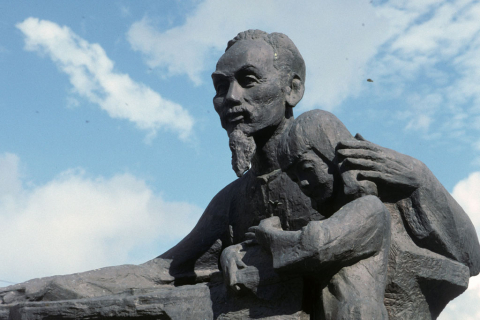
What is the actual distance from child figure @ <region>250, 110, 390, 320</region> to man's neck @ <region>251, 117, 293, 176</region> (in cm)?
114

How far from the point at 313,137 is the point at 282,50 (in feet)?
4.99

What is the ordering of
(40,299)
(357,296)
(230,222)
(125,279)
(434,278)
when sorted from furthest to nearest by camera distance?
1. (230,222)
2. (125,279)
3. (40,299)
4. (434,278)
5. (357,296)

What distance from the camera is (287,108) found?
541cm

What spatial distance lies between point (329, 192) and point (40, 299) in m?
2.12

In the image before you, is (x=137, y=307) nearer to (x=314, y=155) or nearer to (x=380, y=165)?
(x=314, y=155)

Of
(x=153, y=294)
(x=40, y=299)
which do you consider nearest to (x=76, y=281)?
(x=40, y=299)

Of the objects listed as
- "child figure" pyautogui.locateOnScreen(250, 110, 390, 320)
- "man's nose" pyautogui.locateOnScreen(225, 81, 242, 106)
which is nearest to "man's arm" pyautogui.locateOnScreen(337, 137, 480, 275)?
"child figure" pyautogui.locateOnScreen(250, 110, 390, 320)

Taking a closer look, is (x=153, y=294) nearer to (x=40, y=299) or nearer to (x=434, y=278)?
(x=40, y=299)

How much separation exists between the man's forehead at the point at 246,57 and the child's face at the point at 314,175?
4.40 feet

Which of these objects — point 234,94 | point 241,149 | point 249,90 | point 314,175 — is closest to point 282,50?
point 249,90

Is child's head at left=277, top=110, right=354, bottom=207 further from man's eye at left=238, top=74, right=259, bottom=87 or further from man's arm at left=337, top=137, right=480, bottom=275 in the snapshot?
man's eye at left=238, top=74, right=259, bottom=87

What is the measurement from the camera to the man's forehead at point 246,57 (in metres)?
5.25

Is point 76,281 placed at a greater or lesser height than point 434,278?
greater

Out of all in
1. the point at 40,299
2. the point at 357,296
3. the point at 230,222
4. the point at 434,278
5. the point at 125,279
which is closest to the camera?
the point at 357,296
